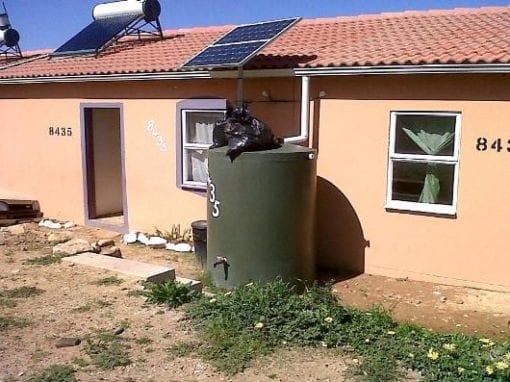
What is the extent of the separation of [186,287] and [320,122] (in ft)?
11.1

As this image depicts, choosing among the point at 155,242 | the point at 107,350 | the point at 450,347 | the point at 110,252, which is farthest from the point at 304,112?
the point at 107,350

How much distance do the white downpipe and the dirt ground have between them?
209 cm

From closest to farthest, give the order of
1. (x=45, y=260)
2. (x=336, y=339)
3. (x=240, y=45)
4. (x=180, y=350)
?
(x=180, y=350)
(x=336, y=339)
(x=45, y=260)
(x=240, y=45)

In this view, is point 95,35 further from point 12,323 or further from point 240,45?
point 12,323

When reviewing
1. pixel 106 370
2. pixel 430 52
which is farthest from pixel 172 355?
pixel 430 52

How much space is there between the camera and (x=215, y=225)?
7.41 metres

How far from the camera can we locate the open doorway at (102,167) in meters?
11.4

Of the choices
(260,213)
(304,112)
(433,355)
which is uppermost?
(304,112)

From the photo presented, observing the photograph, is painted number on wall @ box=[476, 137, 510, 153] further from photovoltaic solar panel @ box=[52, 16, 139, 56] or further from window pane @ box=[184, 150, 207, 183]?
photovoltaic solar panel @ box=[52, 16, 139, 56]

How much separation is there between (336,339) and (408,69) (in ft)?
12.5

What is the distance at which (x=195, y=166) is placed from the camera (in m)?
9.91

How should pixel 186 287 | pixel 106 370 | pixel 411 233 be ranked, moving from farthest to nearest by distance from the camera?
pixel 411 233
pixel 186 287
pixel 106 370

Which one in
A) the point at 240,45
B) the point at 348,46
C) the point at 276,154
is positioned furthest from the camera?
the point at 348,46

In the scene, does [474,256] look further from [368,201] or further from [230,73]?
[230,73]
